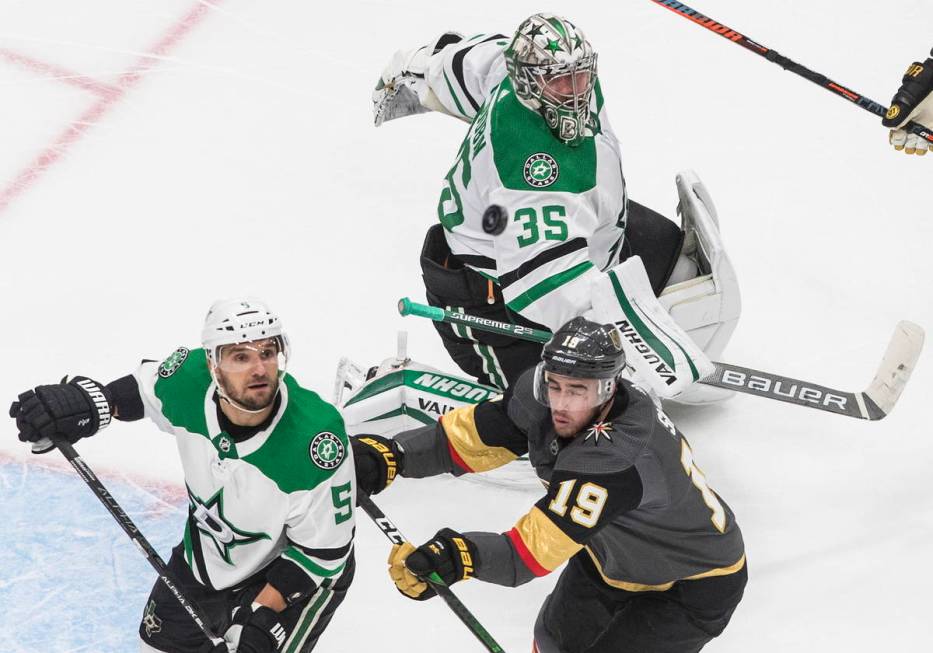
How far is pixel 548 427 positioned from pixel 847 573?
137cm

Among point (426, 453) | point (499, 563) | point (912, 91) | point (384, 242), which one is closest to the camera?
point (499, 563)

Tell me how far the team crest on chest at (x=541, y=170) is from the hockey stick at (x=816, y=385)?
19.8 inches

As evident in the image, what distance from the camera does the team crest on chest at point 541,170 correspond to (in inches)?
144

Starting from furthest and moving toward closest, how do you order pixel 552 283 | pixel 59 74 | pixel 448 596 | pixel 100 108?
1. pixel 59 74
2. pixel 100 108
3. pixel 552 283
4. pixel 448 596

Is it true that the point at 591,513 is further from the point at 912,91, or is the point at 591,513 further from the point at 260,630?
the point at 912,91

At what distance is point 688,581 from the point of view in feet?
10.6

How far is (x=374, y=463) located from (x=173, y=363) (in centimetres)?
55

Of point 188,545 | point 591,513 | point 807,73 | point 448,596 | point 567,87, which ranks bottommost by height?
point 188,545

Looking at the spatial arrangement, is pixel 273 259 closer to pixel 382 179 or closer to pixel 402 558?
pixel 382 179

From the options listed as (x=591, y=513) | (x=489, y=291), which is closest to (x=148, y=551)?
(x=591, y=513)

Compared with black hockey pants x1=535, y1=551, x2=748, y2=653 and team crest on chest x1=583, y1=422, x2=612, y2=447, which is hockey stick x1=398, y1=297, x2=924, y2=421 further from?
team crest on chest x1=583, y1=422, x2=612, y2=447

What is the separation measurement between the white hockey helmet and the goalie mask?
0.61m

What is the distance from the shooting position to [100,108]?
5.82 m

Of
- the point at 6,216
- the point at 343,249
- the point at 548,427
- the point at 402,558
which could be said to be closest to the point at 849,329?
the point at 343,249
